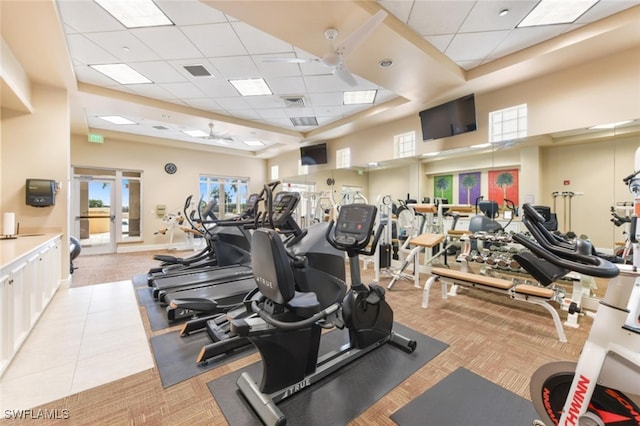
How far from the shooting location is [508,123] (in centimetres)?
467

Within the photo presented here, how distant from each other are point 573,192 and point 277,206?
4.57m

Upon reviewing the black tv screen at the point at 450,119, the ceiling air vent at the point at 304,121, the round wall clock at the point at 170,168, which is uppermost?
the ceiling air vent at the point at 304,121

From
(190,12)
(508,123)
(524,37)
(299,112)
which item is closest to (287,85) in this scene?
(299,112)

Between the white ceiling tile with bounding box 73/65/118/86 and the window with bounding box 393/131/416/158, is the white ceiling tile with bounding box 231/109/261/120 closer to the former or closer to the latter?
the white ceiling tile with bounding box 73/65/118/86

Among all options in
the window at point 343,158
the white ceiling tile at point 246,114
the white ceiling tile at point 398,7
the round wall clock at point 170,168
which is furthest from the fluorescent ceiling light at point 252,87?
the round wall clock at point 170,168

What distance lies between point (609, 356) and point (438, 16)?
11.8 feet

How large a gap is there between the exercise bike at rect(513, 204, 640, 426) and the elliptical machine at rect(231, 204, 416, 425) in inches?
53.7

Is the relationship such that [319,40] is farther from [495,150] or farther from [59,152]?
[59,152]

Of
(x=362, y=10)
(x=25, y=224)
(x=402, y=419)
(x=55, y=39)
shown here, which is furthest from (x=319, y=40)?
(x=25, y=224)

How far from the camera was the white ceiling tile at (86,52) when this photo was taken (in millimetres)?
3666

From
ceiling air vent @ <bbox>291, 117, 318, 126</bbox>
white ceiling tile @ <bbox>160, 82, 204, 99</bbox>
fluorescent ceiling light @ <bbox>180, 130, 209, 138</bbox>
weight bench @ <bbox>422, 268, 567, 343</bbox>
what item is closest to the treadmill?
weight bench @ <bbox>422, 268, 567, 343</bbox>

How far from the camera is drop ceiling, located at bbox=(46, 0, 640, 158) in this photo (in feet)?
9.95

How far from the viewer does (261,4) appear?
2.73 metres

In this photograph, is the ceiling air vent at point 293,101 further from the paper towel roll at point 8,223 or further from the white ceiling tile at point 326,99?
the paper towel roll at point 8,223
